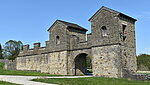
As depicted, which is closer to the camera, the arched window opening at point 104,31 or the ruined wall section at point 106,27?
the ruined wall section at point 106,27

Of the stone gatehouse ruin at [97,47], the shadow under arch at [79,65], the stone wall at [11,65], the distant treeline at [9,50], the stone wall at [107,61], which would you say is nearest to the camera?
the stone wall at [107,61]

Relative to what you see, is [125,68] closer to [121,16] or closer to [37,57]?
[121,16]

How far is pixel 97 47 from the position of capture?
2467cm

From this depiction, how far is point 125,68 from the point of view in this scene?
23.1 meters

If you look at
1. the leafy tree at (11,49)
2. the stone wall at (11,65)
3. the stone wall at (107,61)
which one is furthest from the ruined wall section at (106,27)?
the leafy tree at (11,49)

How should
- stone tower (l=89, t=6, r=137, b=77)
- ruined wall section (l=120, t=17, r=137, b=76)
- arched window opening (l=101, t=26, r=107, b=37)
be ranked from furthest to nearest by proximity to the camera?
arched window opening (l=101, t=26, r=107, b=37) → ruined wall section (l=120, t=17, r=137, b=76) → stone tower (l=89, t=6, r=137, b=77)

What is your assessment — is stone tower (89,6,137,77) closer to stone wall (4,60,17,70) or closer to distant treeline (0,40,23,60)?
stone wall (4,60,17,70)

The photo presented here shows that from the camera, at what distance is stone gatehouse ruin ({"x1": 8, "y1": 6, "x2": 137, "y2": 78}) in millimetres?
23000

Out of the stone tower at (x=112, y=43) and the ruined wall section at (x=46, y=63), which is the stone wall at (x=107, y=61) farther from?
the ruined wall section at (x=46, y=63)

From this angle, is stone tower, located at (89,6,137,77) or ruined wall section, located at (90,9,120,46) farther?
ruined wall section, located at (90,9,120,46)

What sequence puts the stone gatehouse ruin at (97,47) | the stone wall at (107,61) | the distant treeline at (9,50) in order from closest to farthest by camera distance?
the stone wall at (107,61) < the stone gatehouse ruin at (97,47) < the distant treeline at (9,50)

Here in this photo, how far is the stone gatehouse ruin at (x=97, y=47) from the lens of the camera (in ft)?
75.5

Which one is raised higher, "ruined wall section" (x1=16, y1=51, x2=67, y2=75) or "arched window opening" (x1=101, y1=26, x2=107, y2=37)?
"arched window opening" (x1=101, y1=26, x2=107, y2=37)

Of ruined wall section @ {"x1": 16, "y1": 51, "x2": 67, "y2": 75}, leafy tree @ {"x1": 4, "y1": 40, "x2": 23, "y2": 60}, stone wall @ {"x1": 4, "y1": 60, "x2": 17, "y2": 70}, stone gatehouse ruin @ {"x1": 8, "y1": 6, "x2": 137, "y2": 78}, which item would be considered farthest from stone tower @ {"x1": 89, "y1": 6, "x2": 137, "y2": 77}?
leafy tree @ {"x1": 4, "y1": 40, "x2": 23, "y2": 60}
